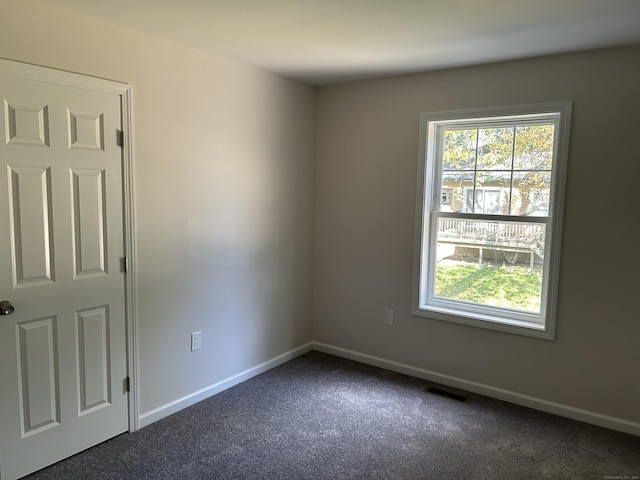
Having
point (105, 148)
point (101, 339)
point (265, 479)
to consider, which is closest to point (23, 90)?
point (105, 148)

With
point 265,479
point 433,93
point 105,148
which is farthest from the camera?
point 433,93

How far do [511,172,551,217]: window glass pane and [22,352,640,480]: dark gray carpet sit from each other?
4.45 feet

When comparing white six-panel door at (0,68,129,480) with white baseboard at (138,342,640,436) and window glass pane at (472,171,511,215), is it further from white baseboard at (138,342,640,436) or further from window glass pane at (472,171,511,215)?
window glass pane at (472,171,511,215)

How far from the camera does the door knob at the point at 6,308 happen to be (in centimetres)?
215

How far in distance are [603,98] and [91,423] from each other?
140 inches

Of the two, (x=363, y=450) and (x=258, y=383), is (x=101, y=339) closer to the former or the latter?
(x=258, y=383)

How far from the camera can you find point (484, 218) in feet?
11.0

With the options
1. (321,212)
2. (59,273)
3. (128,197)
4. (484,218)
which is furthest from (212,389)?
(484,218)

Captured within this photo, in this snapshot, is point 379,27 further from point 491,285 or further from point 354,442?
point 354,442

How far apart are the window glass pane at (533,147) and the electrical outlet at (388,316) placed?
1450 millimetres

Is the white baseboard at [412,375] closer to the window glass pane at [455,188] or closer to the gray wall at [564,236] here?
the gray wall at [564,236]

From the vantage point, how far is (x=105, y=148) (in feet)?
8.18

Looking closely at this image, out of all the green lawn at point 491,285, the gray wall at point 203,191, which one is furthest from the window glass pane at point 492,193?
the gray wall at point 203,191

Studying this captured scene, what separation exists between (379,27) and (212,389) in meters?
2.57
